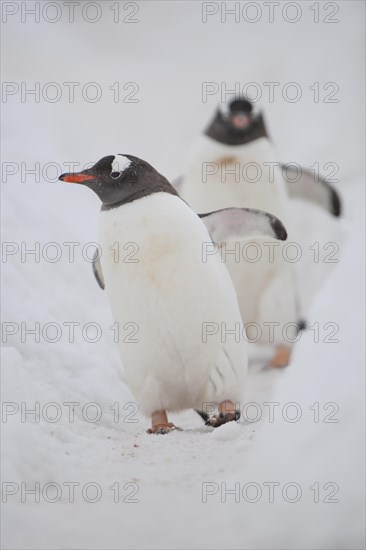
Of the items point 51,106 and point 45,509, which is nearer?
point 45,509

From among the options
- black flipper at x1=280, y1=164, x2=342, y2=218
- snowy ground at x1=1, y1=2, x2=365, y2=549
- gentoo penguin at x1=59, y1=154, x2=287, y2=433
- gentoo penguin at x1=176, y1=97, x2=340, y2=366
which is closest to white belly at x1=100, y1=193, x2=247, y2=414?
gentoo penguin at x1=59, y1=154, x2=287, y2=433

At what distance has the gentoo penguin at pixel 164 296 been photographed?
2266 mm

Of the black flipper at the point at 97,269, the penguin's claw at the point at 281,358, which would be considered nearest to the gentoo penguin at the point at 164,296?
the black flipper at the point at 97,269

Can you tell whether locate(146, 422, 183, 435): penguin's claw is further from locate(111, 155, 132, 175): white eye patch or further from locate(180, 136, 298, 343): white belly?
locate(180, 136, 298, 343): white belly

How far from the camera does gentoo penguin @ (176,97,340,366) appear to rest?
352 centimetres

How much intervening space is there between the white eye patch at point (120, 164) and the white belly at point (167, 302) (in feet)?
0.29

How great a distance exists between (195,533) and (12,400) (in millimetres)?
543

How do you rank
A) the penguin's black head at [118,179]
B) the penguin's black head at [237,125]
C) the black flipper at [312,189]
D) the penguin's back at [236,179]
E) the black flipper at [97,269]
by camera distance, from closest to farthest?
the penguin's black head at [118,179] → the black flipper at [97,269] → the penguin's back at [236,179] → the penguin's black head at [237,125] → the black flipper at [312,189]

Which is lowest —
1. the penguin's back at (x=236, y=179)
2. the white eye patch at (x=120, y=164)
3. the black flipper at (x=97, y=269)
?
the black flipper at (x=97, y=269)

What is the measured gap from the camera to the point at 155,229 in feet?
7.42

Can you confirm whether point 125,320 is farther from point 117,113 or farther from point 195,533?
point 117,113

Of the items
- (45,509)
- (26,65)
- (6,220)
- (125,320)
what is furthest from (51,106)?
(45,509)

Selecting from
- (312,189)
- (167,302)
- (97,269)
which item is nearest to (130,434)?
(167,302)

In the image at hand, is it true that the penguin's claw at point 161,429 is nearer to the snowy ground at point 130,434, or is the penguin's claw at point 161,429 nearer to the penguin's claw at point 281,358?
the snowy ground at point 130,434
